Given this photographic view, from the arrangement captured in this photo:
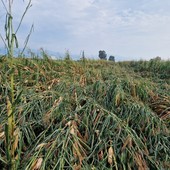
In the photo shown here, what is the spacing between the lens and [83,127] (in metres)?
2.21

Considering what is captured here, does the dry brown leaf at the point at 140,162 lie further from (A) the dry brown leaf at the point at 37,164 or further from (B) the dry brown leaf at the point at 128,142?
(A) the dry brown leaf at the point at 37,164

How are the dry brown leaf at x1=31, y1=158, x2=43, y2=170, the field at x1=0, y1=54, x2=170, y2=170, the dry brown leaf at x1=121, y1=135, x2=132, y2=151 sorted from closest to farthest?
the dry brown leaf at x1=31, y1=158, x2=43, y2=170 → the field at x1=0, y1=54, x2=170, y2=170 → the dry brown leaf at x1=121, y1=135, x2=132, y2=151

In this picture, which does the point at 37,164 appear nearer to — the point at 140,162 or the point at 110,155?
the point at 110,155

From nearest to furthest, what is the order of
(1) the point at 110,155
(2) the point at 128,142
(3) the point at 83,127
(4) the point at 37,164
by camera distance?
(4) the point at 37,164, (1) the point at 110,155, (2) the point at 128,142, (3) the point at 83,127

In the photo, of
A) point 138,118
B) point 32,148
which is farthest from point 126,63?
point 32,148

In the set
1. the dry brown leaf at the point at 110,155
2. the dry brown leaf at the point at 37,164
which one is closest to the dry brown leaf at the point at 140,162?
the dry brown leaf at the point at 110,155

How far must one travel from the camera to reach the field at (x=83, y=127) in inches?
72.2

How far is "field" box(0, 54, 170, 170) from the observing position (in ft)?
6.02

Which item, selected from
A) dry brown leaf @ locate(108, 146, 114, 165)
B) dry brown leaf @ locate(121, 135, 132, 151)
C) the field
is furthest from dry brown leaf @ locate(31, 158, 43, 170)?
dry brown leaf @ locate(121, 135, 132, 151)

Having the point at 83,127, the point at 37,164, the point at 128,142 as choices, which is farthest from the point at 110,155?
the point at 37,164

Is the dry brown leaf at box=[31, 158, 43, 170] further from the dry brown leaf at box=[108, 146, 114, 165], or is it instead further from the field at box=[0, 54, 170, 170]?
the dry brown leaf at box=[108, 146, 114, 165]

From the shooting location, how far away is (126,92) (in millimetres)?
2918

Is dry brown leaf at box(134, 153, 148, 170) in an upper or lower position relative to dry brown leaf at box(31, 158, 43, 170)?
lower

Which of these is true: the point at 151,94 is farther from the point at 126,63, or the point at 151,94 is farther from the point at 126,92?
the point at 126,63
